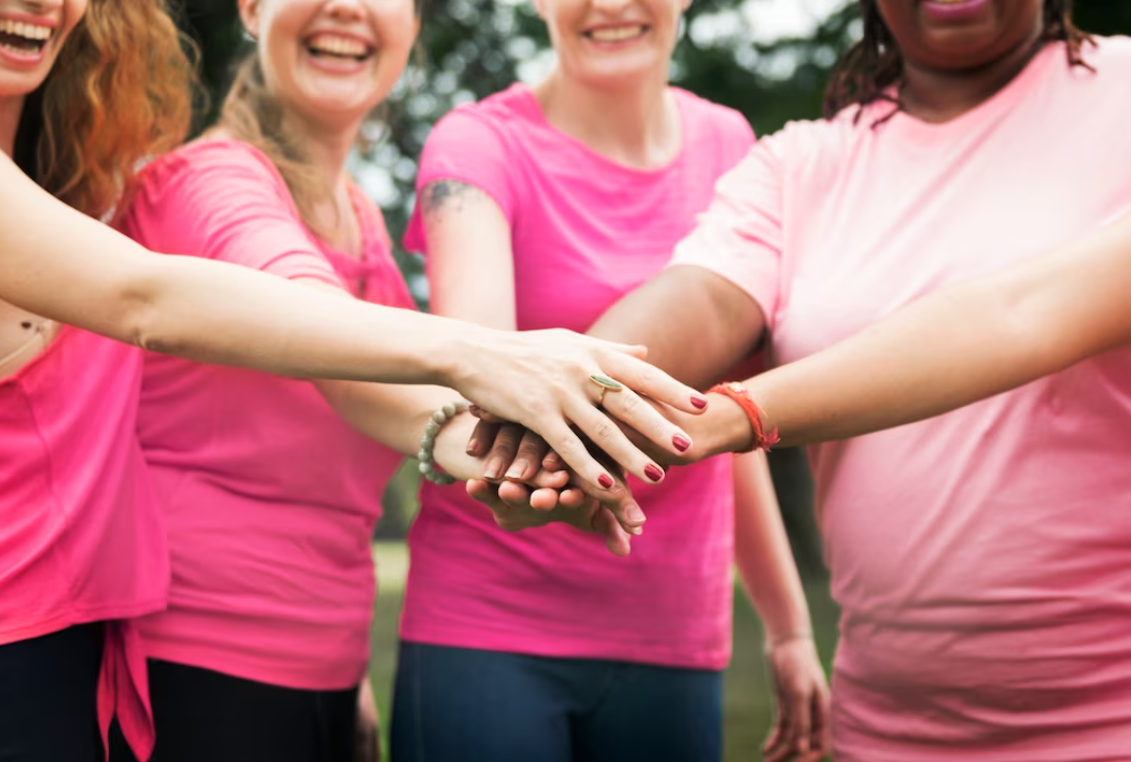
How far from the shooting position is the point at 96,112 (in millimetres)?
2277

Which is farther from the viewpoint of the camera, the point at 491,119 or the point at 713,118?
the point at 713,118

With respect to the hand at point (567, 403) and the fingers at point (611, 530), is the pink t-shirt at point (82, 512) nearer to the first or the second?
the hand at point (567, 403)

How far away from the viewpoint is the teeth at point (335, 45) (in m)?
2.61

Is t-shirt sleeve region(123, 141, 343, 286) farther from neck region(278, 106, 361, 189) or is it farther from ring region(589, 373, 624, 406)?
ring region(589, 373, 624, 406)

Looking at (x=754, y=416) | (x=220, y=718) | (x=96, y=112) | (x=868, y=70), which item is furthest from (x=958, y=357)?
(x=96, y=112)

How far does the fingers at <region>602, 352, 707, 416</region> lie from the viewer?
206 cm

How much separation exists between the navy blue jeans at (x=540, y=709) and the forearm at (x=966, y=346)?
698 millimetres

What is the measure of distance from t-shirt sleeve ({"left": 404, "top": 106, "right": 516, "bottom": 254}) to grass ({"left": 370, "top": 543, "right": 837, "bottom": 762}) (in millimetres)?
4252

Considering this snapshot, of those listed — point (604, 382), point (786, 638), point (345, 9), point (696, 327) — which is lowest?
point (786, 638)

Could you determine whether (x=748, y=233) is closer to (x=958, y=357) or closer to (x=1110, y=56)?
(x=958, y=357)

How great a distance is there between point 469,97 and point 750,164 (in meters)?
8.21

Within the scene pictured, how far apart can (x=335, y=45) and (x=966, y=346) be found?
129 centimetres

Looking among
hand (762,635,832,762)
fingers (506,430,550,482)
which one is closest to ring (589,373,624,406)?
fingers (506,430,550,482)

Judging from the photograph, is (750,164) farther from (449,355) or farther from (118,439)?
(118,439)
